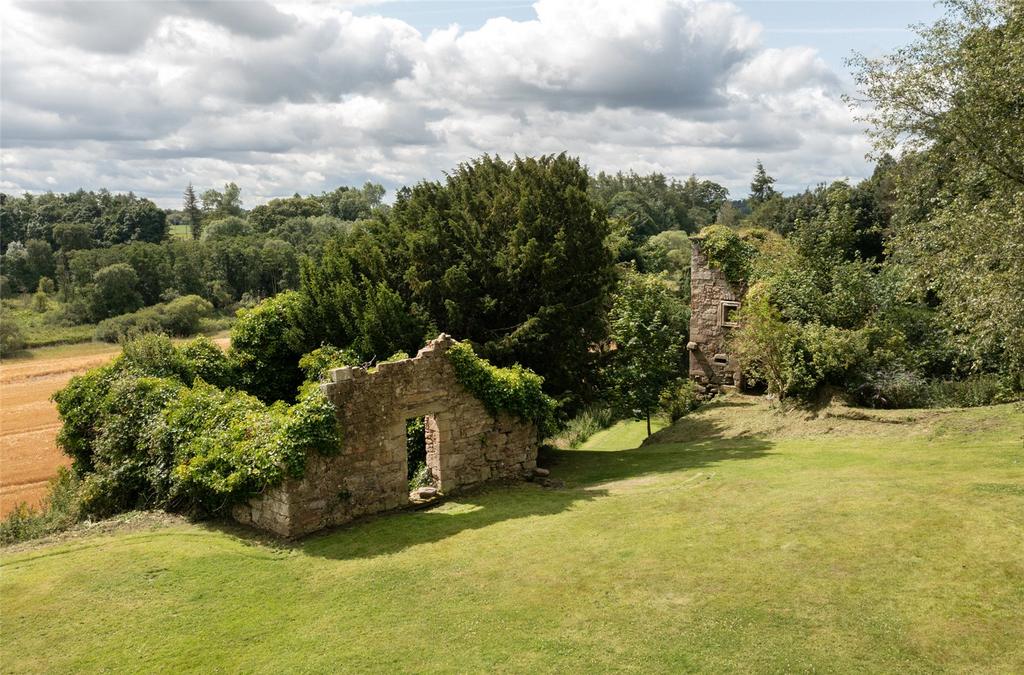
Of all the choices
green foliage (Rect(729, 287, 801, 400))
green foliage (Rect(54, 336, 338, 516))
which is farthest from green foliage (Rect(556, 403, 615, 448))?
green foliage (Rect(54, 336, 338, 516))

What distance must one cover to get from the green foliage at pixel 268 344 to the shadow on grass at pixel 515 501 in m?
6.89

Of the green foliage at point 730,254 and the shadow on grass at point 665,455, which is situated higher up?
the green foliage at point 730,254

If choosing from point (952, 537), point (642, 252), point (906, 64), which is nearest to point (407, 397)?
point (952, 537)

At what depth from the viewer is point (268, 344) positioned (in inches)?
733

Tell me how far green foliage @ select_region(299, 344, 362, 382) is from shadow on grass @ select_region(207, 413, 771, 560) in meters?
5.04

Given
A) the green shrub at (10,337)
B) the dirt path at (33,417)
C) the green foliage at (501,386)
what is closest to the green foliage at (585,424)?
the green foliage at (501,386)

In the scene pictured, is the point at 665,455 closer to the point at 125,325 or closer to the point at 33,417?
the point at 33,417

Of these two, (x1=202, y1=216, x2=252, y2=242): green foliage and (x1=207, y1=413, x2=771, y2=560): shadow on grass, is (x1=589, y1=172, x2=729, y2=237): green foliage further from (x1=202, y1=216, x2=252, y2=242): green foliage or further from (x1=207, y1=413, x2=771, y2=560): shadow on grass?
(x1=207, y1=413, x2=771, y2=560): shadow on grass

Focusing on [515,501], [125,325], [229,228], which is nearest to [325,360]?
[515,501]

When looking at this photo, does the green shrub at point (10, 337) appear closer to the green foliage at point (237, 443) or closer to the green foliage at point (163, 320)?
the green foliage at point (163, 320)

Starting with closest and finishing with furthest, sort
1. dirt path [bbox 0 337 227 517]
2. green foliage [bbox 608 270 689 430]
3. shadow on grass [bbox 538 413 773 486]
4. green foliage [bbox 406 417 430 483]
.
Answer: shadow on grass [bbox 538 413 773 486]
green foliage [bbox 406 417 430 483]
green foliage [bbox 608 270 689 430]
dirt path [bbox 0 337 227 517]

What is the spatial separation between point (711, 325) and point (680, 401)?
2.79 metres

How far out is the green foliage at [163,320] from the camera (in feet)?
183

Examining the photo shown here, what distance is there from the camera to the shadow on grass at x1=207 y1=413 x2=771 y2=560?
1127 cm
